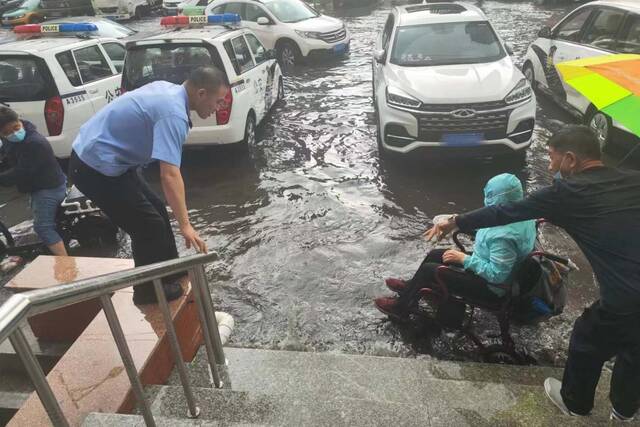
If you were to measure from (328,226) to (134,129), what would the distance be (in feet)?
9.25

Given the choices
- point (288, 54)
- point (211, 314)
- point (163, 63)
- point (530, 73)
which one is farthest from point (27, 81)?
point (530, 73)

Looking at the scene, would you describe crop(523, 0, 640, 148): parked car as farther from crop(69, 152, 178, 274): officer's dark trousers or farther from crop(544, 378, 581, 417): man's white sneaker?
crop(69, 152, 178, 274): officer's dark trousers

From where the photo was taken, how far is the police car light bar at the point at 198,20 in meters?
6.70

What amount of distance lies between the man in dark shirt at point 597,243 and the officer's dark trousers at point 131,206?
6.32 ft

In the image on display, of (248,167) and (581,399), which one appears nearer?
(581,399)

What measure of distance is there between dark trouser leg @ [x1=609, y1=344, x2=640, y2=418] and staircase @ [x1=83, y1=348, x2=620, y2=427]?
16 cm

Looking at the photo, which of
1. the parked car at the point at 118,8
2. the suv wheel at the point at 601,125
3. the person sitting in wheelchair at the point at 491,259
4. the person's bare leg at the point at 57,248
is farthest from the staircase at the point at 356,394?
the parked car at the point at 118,8

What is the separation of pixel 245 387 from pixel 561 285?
2.12 m

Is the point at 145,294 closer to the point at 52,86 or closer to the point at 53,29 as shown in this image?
the point at 52,86

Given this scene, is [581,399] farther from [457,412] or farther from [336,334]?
[336,334]

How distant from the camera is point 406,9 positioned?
7.89 metres

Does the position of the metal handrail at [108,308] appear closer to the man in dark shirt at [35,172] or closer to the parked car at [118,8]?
the man in dark shirt at [35,172]

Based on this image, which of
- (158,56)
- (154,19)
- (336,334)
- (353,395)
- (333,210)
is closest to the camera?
(353,395)

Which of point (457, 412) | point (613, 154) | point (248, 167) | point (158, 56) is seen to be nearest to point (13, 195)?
point (158, 56)
